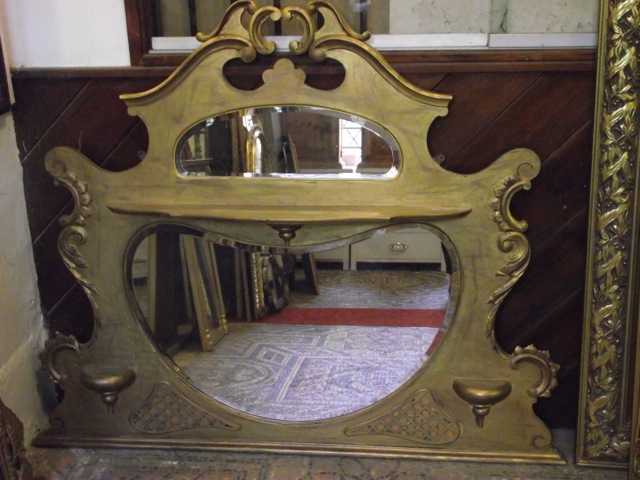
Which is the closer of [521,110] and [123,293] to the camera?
[521,110]

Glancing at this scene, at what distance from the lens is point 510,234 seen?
1.17 meters

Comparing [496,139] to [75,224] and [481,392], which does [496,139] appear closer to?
[481,392]

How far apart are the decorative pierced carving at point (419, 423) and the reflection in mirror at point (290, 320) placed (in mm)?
42

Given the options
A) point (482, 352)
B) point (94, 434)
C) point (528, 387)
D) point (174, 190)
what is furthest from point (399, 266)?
point (94, 434)

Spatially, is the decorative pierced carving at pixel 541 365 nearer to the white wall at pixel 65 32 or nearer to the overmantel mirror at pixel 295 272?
the overmantel mirror at pixel 295 272

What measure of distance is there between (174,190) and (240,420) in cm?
48

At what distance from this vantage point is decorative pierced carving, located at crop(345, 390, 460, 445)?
4.16 ft

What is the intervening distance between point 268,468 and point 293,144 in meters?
0.62

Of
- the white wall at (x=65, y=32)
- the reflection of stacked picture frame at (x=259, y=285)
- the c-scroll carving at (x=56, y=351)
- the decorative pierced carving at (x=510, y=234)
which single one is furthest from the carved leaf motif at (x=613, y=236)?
the c-scroll carving at (x=56, y=351)

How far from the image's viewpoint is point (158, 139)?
121 centimetres

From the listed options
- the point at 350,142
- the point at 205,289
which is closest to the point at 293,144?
the point at 350,142

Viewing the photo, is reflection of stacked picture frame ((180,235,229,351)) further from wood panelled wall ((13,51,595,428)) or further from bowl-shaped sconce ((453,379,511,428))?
bowl-shaped sconce ((453,379,511,428))

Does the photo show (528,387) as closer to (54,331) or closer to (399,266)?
(399,266)

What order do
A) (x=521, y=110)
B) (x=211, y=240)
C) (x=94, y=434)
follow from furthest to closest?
(x=94, y=434), (x=211, y=240), (x=521, y=110)
